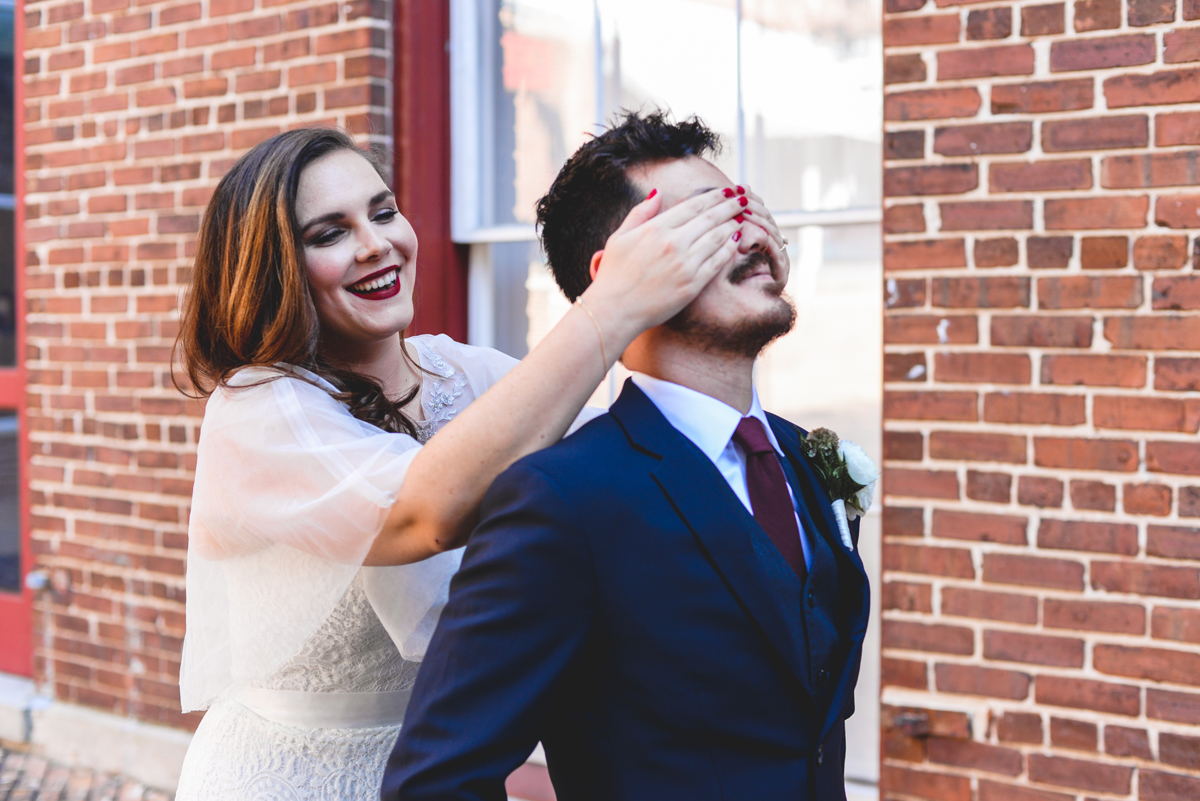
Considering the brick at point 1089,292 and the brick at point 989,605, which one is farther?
the brick at point 989,605

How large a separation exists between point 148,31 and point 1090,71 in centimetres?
353

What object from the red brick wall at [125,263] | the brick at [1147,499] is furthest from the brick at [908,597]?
the red brick wall at [125,263]

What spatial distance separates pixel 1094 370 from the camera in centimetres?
285

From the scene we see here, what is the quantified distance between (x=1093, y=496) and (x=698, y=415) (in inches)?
68.4

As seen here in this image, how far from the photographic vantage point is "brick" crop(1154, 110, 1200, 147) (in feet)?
8.95

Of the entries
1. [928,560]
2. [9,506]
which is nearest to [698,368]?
[928,560]

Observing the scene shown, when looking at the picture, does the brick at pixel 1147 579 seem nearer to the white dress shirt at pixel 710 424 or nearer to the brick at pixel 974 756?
the brick at pixel 974 756

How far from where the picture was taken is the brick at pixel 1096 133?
2777 mm

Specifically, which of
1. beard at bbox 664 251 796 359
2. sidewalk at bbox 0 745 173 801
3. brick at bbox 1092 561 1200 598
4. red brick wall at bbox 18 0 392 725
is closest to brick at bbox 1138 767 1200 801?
brick at bbox 1092 561 1200 598

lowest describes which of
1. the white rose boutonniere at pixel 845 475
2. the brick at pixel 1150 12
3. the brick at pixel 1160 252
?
the white rose boutonniere at pixel 845 475

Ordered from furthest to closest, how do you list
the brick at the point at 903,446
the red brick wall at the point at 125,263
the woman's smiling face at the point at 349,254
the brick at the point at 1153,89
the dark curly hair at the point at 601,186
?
the red brick wall at the point at 125,263, the brick at the point at 903,446, the brick at the point at 1153,89, the woman's smiling face at the point at 349,254, the dark curly hair at the point at 601,186

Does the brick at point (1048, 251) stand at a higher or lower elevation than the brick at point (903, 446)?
higher

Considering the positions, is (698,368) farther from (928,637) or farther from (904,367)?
(928,637)

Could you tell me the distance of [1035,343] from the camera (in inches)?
114
